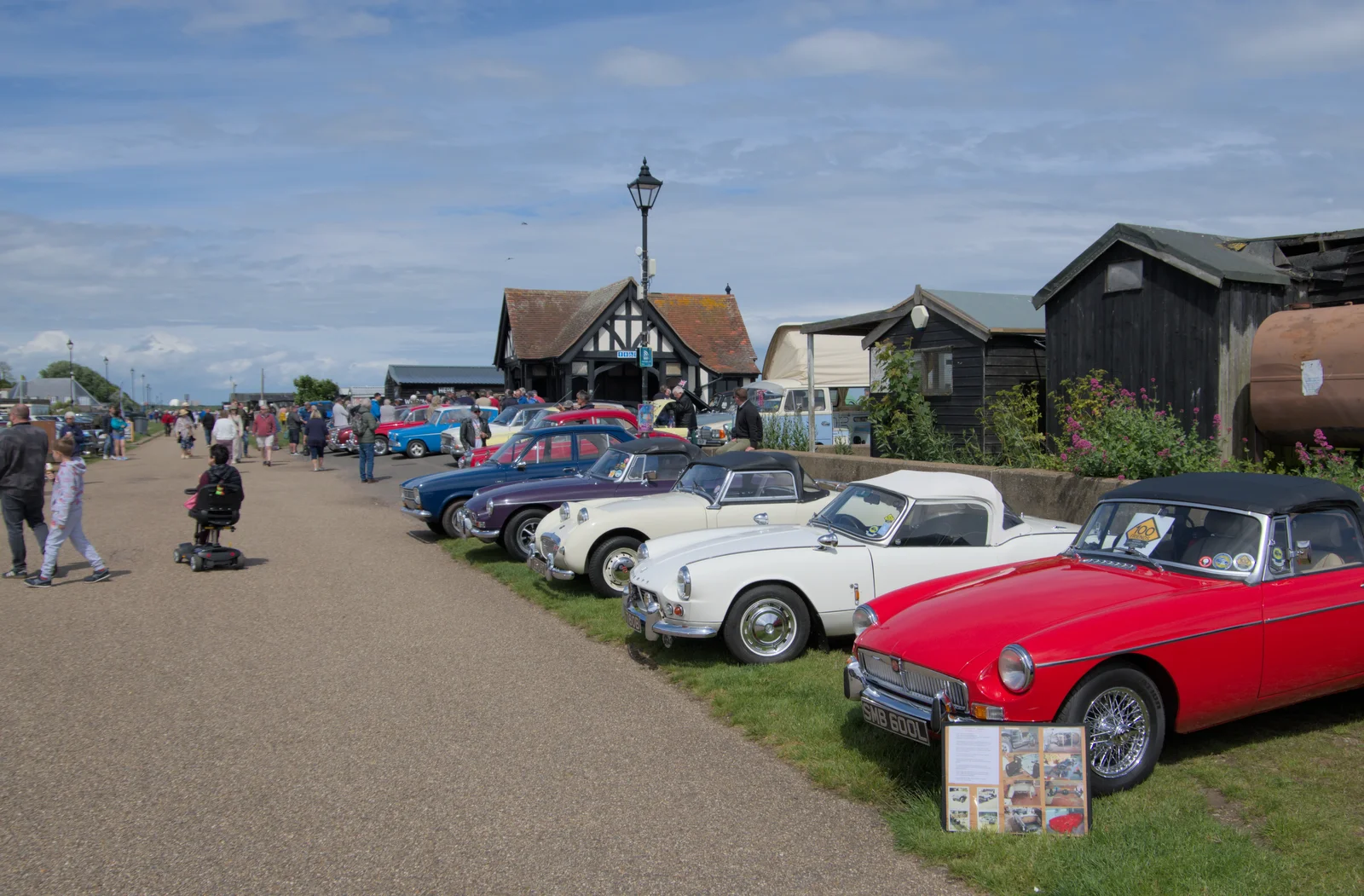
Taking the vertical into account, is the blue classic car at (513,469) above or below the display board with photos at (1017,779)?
above

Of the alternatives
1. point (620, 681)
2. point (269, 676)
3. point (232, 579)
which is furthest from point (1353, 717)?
point (232, 579)

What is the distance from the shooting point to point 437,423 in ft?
100

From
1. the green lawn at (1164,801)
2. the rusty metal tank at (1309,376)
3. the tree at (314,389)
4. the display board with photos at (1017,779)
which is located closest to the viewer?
the green lawn at (1164,801)

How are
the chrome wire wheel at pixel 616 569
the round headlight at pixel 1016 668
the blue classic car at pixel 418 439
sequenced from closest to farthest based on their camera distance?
the round headlight at pixel 1016 668
the chrome wire wheel at pixel 616 569
the blue classic car at pixel 418 439

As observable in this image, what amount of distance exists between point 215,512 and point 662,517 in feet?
18.0

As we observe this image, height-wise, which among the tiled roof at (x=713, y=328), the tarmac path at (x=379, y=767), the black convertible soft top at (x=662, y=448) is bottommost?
the tarmac path at (x=379, y=767)

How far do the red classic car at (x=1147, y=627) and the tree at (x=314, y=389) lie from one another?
8469cm

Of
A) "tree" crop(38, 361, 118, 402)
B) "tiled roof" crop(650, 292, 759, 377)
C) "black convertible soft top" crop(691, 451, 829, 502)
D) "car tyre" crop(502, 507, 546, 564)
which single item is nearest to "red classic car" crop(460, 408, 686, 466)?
"car tyre" crop(502, 507, 546, 564)

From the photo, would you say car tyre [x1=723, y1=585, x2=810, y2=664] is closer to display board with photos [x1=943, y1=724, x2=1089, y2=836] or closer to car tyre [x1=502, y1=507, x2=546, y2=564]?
display board with photos [x1=943, y1=724, x2=1089, y2=836]

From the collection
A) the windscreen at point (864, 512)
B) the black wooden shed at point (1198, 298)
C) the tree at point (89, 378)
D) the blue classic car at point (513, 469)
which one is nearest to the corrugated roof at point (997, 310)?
the black wooden shed at point (1198, 298)

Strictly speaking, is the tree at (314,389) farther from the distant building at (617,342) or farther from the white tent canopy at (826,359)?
the white tent canopy at (826,359)

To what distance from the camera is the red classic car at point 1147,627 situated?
4.76 metres

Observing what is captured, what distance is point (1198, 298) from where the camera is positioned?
38.8 ft

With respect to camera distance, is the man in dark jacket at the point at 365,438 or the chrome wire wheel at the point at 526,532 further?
the man in dark jacket at the point at 365,438
